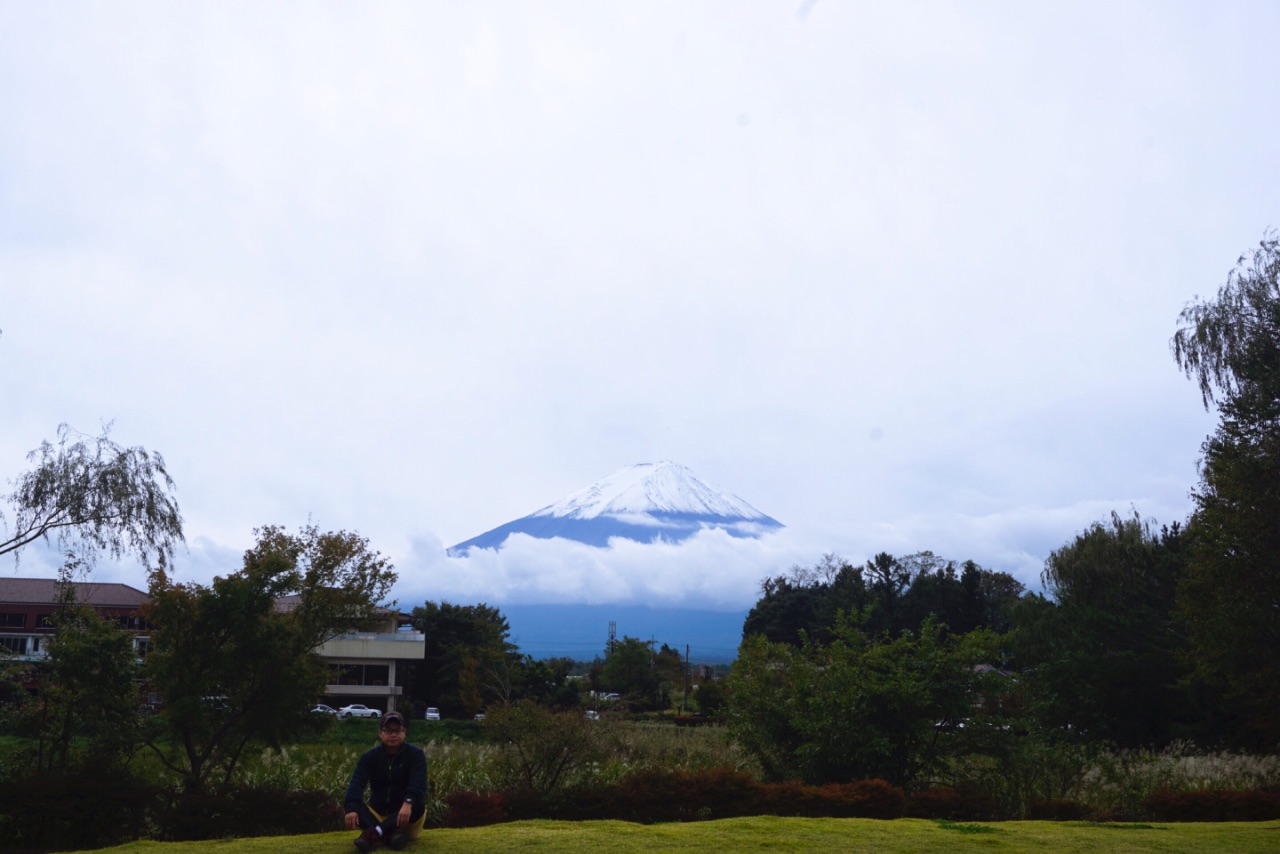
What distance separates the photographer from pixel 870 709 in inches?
575

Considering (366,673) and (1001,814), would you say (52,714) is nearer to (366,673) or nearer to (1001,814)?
(1001,814)

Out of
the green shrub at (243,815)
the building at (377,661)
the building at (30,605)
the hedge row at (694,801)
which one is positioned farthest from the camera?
the building at (30,605)

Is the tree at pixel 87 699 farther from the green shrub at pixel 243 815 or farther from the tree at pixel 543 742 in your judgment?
the tree at pixel 543 742

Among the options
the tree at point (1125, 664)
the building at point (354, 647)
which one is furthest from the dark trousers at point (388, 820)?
the building at point (354, 647)

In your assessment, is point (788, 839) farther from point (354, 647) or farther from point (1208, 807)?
point (354, 647)

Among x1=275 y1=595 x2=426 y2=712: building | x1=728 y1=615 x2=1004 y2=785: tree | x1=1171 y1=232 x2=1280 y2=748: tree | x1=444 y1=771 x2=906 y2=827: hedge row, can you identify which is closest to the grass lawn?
x1=444 y1=771 x2=906 y2=827: hedge row

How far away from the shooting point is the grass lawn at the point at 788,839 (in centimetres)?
802

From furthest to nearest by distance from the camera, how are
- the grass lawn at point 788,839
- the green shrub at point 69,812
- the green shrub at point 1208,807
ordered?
1. the green shrub at point 1208,807
2. the green shrub at point 69,812
3. the grass lawn at point 788,839

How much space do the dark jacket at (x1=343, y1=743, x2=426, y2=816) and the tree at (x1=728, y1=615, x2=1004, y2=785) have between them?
8560 millimetres

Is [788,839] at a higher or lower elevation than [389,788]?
lower

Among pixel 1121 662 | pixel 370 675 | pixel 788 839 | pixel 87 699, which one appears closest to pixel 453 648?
pixel 370 675

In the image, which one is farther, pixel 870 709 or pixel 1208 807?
pixel 870 709

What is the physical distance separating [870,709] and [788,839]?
6.35m

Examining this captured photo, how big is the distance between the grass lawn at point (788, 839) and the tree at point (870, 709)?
4071 millimetres
